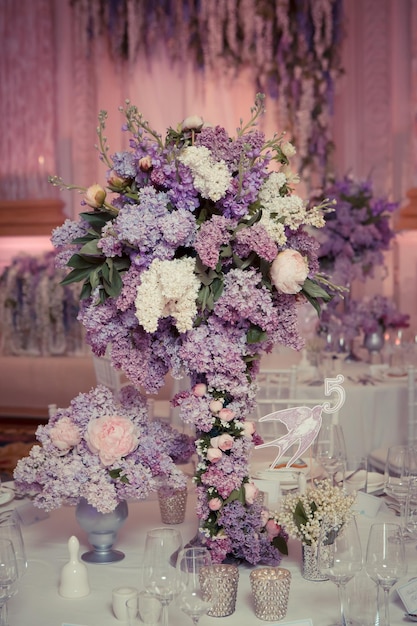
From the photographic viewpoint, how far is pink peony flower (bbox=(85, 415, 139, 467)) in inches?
73.6

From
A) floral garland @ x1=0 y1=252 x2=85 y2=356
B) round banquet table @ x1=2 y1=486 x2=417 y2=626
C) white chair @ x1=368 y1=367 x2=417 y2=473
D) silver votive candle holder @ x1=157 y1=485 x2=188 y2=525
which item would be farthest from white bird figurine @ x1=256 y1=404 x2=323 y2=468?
floral garland @ x1=0 y1=252 x2=85 y2=356

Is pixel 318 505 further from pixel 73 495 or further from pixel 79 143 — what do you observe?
pixel 79 143

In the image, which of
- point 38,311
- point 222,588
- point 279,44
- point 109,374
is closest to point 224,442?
point 222,588

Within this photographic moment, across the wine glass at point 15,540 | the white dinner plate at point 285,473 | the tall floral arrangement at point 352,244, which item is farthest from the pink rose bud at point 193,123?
the tall floral arrangement at point 352,244

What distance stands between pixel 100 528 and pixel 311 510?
47cm

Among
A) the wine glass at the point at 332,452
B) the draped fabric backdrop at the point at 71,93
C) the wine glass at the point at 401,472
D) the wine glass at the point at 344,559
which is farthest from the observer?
the draped fabric backdrop at the point at 71,93

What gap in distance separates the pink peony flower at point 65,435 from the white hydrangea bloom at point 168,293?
306mm

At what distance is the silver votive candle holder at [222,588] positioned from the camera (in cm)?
159

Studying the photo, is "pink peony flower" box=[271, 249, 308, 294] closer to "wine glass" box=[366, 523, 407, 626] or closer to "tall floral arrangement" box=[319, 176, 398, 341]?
"wine glass" box=[366, 523, 407, 626]

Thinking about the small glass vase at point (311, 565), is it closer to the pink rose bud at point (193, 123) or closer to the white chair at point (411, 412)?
the pink rose bud at point (193, 123)

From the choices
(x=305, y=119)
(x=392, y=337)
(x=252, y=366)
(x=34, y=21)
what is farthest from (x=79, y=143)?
(x=252, y=366)

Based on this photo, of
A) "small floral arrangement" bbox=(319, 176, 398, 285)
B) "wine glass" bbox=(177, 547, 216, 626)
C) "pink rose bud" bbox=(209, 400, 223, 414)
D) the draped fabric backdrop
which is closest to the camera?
"wine glass" bbox=(177, 547, 216, 626)

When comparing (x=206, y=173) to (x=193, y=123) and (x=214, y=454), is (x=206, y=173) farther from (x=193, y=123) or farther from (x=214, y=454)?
(x=214, y=454)

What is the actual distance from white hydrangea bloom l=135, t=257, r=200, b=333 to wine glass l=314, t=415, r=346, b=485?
66cm
